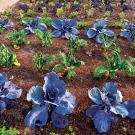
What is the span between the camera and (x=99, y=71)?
6203 millimetres

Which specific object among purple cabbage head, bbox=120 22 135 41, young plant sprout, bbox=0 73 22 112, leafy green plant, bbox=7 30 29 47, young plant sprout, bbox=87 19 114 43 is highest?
young plant sprout, bbox=0 73 22 112

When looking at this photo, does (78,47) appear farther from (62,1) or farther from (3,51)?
(62,1)

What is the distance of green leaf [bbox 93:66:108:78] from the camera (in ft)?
20.3

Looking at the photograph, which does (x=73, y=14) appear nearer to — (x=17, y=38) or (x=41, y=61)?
(x=17, y=38)

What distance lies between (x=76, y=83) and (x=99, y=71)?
479 millimetres

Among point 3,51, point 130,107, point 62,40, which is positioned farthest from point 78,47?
point 130,107

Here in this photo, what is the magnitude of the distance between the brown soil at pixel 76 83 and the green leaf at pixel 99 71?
0.11 metres

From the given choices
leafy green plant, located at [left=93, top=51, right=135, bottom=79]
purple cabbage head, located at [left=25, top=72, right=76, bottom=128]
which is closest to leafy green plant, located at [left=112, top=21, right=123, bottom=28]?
leafy green plant, located at [left=93, top=51, right=135, bottom=79]

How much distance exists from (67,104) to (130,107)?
1.05 metres

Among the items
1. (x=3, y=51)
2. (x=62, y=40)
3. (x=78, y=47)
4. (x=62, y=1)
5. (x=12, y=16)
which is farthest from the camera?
(x=62, y=1)

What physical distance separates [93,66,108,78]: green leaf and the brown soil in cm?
11

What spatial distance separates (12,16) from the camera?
33.3ft

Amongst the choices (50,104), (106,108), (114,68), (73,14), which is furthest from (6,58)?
(73,14)

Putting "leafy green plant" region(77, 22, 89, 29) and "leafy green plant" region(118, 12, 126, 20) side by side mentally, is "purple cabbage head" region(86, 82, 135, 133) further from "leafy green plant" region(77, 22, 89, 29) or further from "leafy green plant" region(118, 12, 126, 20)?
"leafy green plant" region(118, 12, 126, 20)
